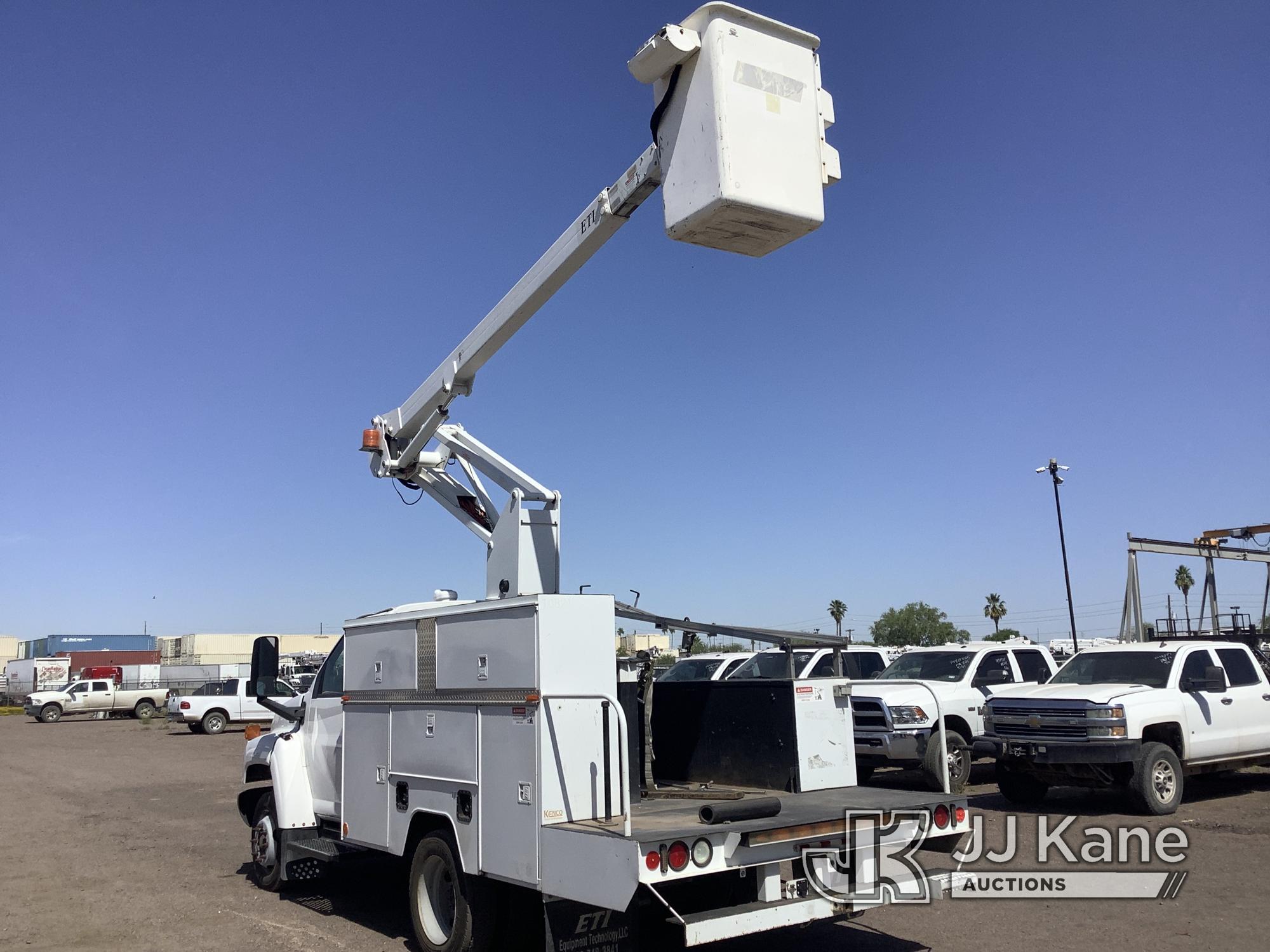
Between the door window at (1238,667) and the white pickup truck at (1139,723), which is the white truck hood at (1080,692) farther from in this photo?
the door window at (1238,667)

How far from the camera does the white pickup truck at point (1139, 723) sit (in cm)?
1131

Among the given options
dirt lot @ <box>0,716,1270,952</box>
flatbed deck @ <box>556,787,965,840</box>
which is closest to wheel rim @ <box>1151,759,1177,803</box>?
dirt lot @ <box>0,716,1270,952</box>

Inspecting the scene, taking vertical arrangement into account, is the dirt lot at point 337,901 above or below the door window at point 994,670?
below

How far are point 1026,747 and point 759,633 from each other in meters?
6.73

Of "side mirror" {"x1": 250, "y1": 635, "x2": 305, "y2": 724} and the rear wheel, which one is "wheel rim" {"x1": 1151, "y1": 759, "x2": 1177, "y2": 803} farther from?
the rear wheel

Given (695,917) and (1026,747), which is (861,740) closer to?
(1026,747)

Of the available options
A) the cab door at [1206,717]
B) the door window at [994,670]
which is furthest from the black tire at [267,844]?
the door window at [994,670]

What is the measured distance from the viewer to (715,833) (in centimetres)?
506

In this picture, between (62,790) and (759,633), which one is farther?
(62,790)

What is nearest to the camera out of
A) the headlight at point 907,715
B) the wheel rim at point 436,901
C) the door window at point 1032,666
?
the wheel rim at point 436,901

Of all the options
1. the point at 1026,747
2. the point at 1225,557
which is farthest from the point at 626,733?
the point at 1225,557

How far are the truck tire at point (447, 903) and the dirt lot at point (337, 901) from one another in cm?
74

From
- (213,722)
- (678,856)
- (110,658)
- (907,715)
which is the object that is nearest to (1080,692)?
(907,715)

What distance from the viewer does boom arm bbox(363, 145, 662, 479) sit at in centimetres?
694
